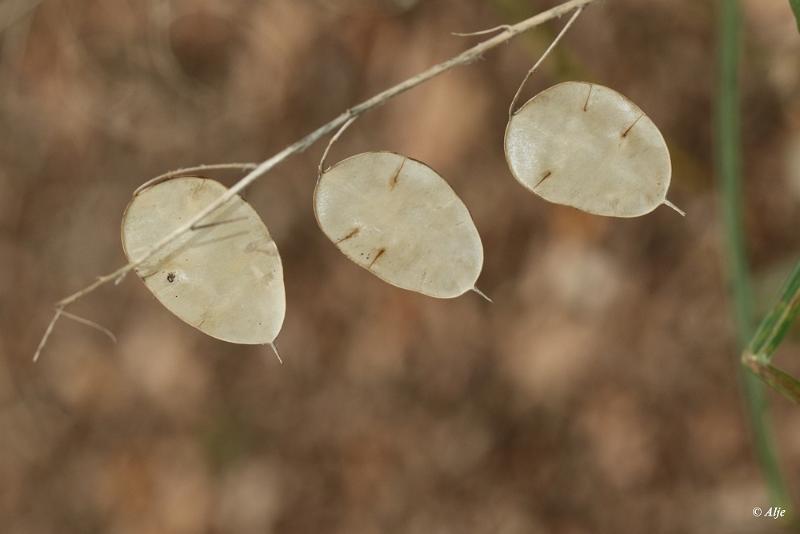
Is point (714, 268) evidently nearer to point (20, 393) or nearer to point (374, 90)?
point (374, 90)

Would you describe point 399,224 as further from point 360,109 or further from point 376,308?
point 376,308

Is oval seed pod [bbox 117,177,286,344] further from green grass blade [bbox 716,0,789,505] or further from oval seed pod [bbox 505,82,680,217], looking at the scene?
→ green grass blade [bbox 716,0,789,505]

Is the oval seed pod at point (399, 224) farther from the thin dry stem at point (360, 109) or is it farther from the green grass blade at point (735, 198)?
the green grass blade at point (735, 198)

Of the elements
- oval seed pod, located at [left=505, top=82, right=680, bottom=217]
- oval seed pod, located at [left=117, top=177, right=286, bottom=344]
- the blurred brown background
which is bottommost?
the blurred brown background

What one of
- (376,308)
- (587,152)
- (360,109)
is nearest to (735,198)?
(587,152)

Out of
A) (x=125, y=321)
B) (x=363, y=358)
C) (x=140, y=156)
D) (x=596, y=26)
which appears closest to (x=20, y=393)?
(x=125, y=321)

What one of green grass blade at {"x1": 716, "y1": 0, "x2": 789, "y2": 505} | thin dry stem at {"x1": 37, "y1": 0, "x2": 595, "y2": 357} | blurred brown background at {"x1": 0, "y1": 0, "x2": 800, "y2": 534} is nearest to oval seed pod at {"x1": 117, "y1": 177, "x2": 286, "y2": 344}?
thin dry stem at {"x1": 37, "y1": 0, "x2": 595, "y2": 357}

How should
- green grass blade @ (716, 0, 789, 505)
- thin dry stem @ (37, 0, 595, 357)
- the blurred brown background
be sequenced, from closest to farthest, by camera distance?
thin dry stem @ (37, 0, 595, 357) → green grass blade @ (716, 0, 789, 505) → the blurred brown background
